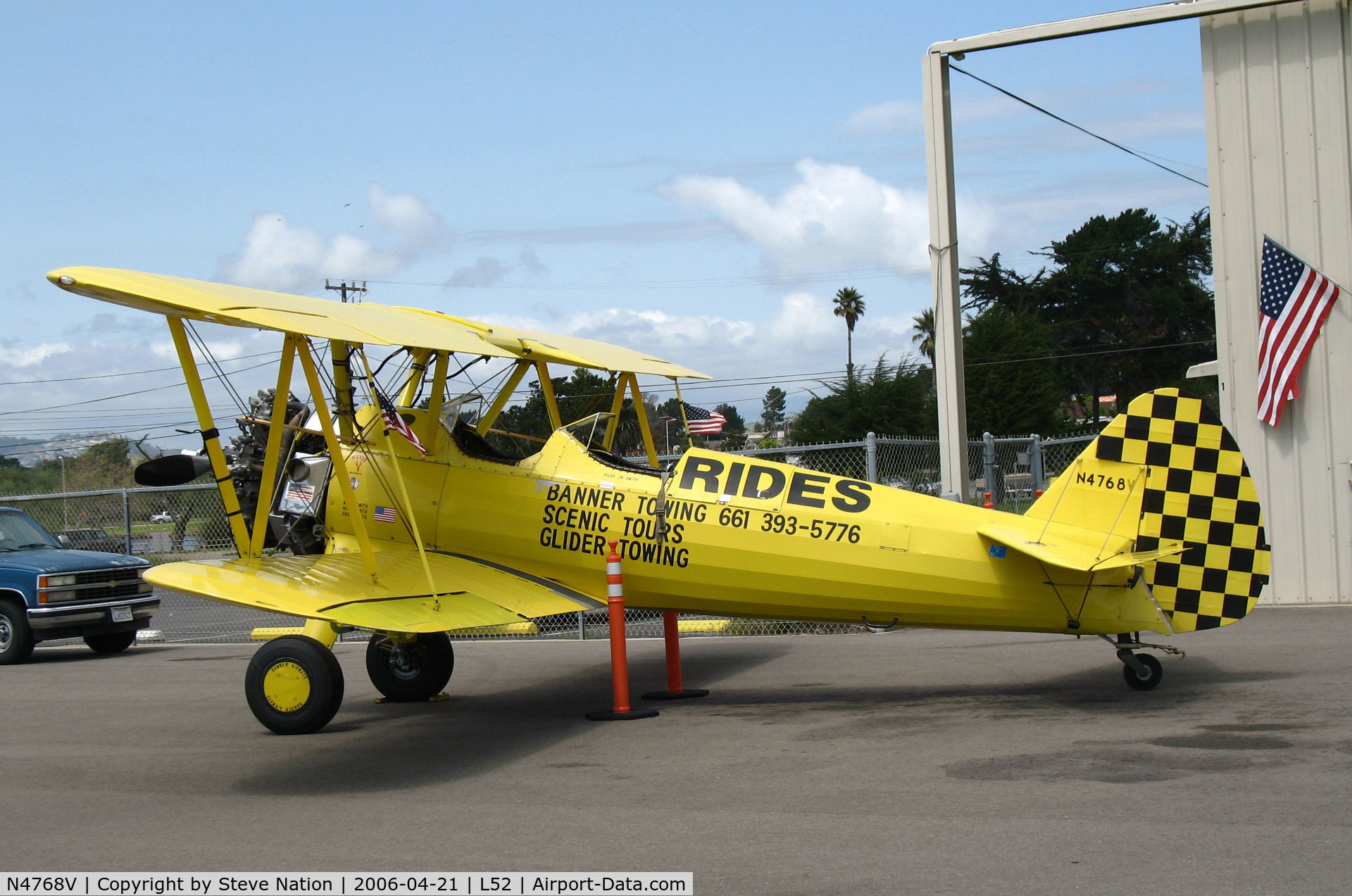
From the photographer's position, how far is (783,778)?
6203 millimetres

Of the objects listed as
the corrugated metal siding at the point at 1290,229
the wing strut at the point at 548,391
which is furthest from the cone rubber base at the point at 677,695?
the corrugated metal siding at the point at 1290,229

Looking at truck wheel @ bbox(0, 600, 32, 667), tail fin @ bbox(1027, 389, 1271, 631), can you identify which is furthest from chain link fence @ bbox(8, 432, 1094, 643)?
tail fin @ bbox(1027, 389, 1271, 631)

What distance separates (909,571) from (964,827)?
2838mm

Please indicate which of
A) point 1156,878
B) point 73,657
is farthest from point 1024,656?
point 73,657

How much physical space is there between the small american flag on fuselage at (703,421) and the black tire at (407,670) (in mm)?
3323

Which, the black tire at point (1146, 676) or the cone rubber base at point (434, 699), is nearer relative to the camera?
the black tire at point (1146, 676)

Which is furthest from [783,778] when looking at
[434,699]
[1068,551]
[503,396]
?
[503,396]

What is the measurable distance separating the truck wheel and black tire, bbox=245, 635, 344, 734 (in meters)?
7.28

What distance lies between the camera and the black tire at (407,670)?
9.68m

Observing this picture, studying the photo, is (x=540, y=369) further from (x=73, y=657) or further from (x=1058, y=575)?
(x=73, y=657)

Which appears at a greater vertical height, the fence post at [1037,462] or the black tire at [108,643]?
the fence post at [1037,462]

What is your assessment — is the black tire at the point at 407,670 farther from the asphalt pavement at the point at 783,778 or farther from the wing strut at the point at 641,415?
the wing strut at the point at 641,415

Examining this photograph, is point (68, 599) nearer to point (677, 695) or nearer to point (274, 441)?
point (274, 441)

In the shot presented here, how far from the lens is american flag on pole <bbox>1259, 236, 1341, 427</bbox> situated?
1223 centimetres
